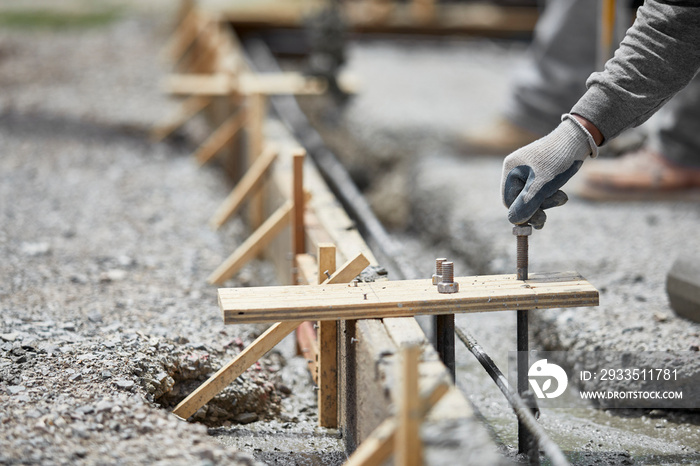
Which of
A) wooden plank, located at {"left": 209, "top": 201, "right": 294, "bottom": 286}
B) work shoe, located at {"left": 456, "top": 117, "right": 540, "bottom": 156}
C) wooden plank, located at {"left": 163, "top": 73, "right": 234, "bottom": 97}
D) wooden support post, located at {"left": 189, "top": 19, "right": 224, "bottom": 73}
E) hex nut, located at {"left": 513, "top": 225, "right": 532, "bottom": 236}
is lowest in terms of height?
wooden plank, located at {"left": 209, "top": 201, "right": 294, "bottom": 286}

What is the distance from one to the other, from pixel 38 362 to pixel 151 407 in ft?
2.02

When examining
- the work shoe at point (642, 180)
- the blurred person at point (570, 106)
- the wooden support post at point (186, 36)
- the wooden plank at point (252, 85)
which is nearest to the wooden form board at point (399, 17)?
the wooden support post at point (186, 36)

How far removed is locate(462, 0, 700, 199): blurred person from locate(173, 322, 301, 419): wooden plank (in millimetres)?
3546

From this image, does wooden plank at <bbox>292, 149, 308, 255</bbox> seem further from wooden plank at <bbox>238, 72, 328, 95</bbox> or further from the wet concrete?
wooden plank at <bbox>238, 72, 328, 95</bbox>

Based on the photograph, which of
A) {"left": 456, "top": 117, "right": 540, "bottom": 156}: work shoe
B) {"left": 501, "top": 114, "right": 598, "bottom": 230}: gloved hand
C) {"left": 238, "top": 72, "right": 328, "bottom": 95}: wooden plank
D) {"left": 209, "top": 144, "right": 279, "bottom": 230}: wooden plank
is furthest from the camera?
{"left": 238, "top": 72, "right": 328, "bottom": 95}: wooden plank

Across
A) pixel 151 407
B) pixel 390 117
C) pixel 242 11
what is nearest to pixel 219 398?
pixel 151 407

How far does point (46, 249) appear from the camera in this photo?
5180 mm

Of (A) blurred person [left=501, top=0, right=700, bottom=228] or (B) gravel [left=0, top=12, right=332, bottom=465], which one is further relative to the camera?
(A) blurred person [left=501, top=0, right=700, bottom=228]

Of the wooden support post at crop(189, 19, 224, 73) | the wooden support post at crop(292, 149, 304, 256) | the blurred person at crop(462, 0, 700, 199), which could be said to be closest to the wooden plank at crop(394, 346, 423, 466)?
the wooden support post at crop(292, 149, 304, 256)

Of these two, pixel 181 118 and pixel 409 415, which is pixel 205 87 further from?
pixel 409 415

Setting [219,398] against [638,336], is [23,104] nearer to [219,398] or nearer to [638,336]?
[219,398]

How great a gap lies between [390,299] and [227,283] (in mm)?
1999

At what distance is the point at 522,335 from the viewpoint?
3.44 metres

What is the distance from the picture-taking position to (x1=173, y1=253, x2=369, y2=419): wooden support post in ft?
10.9
